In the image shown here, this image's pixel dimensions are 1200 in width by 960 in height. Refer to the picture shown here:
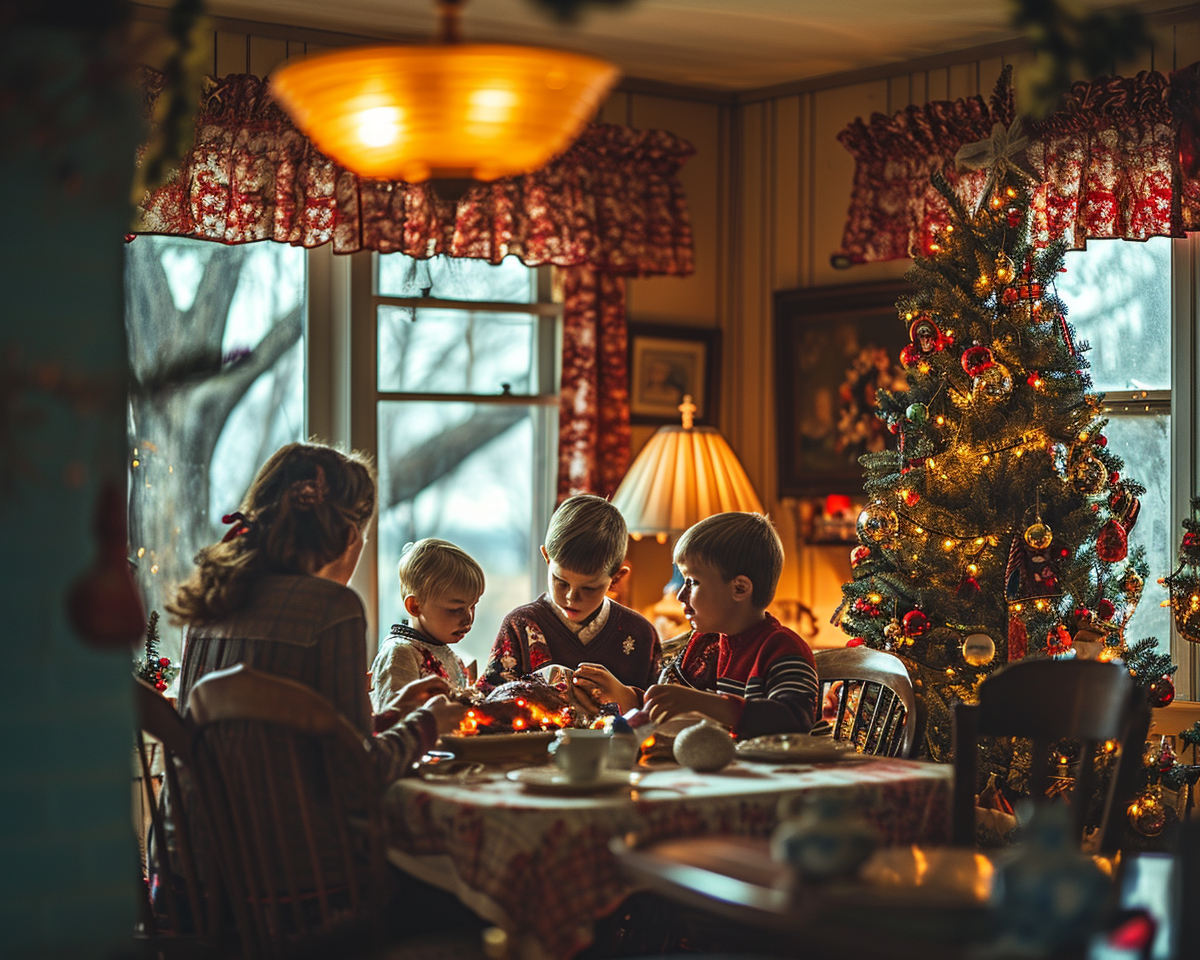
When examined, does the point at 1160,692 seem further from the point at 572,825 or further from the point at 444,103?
the point at 444,103

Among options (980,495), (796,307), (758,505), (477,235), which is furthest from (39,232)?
(796,307)

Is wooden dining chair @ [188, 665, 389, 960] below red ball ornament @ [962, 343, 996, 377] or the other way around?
below

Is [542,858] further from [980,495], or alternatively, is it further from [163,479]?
[163,479]

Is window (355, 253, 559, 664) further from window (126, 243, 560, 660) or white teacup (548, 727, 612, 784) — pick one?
white teacup (548, 727, 612, 784)

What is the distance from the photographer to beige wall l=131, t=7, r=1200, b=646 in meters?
5.02

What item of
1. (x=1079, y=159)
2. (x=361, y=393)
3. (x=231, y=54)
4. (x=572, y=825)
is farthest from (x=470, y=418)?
(x=572, y=825)

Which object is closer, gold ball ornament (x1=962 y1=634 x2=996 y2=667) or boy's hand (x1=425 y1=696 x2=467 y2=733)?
boy's hand (x1=425 y1=696 x2=467 y2=733)

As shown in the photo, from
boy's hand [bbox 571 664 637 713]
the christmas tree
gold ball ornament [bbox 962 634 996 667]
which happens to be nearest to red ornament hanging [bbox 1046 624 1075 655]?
the christmas tree

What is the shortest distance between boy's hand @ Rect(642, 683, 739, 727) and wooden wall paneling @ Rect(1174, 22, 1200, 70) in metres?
2.67

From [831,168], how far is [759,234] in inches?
15.1

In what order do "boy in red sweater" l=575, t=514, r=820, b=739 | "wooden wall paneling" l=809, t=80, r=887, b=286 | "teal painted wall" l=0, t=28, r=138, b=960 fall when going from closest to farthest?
"teal painted wall" l=0, t=28, r=138, b=960 → "boy in red sweater" l=575, t=514, r=820, b=739 → "wooden wall paneling" l=809, t=80, r=887, b=286

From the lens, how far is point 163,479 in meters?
4.41

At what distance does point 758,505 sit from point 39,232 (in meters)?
3.46

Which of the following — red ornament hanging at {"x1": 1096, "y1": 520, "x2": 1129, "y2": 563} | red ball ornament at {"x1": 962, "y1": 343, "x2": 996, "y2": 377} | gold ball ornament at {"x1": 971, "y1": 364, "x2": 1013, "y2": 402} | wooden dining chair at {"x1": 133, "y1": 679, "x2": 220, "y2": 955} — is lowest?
wooden dining chair at {"x1": 133, "y1": 679, "x2": 220, "y2": 955}
